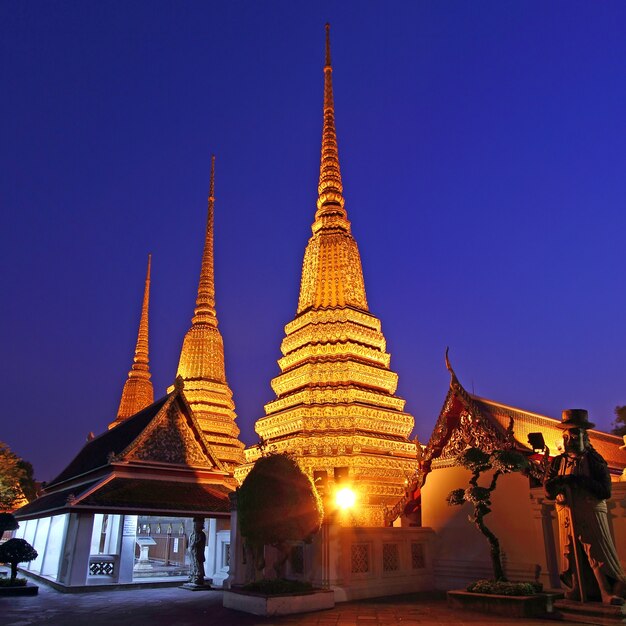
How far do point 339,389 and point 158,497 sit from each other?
28.6 feet

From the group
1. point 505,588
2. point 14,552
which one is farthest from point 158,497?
point 505,588

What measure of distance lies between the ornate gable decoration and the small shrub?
948cm

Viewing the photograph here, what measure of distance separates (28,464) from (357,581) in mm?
43392

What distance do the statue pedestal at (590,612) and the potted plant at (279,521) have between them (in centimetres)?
421

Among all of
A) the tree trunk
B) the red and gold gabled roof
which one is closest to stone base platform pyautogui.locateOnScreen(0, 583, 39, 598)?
the red and gold gabled roof

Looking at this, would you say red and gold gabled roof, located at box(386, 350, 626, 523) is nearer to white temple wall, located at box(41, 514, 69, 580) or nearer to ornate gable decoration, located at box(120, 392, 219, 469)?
ornate gable decoration, located at box(120, 392, 219, 469)

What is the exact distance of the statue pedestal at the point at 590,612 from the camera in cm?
822

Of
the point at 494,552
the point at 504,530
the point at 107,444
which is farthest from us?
the point at 107,444

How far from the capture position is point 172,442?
17.3m

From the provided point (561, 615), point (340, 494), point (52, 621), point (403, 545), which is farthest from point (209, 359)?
point (561, 615)

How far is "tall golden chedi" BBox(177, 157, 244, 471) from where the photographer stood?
97.2 feet

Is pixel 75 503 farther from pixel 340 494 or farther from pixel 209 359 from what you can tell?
pixel 209 359

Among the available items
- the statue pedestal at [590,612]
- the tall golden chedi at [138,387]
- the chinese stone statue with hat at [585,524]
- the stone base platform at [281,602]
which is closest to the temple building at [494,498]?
the chinese stone statue with hat at [585,524]

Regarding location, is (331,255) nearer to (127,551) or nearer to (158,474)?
(158,474)
